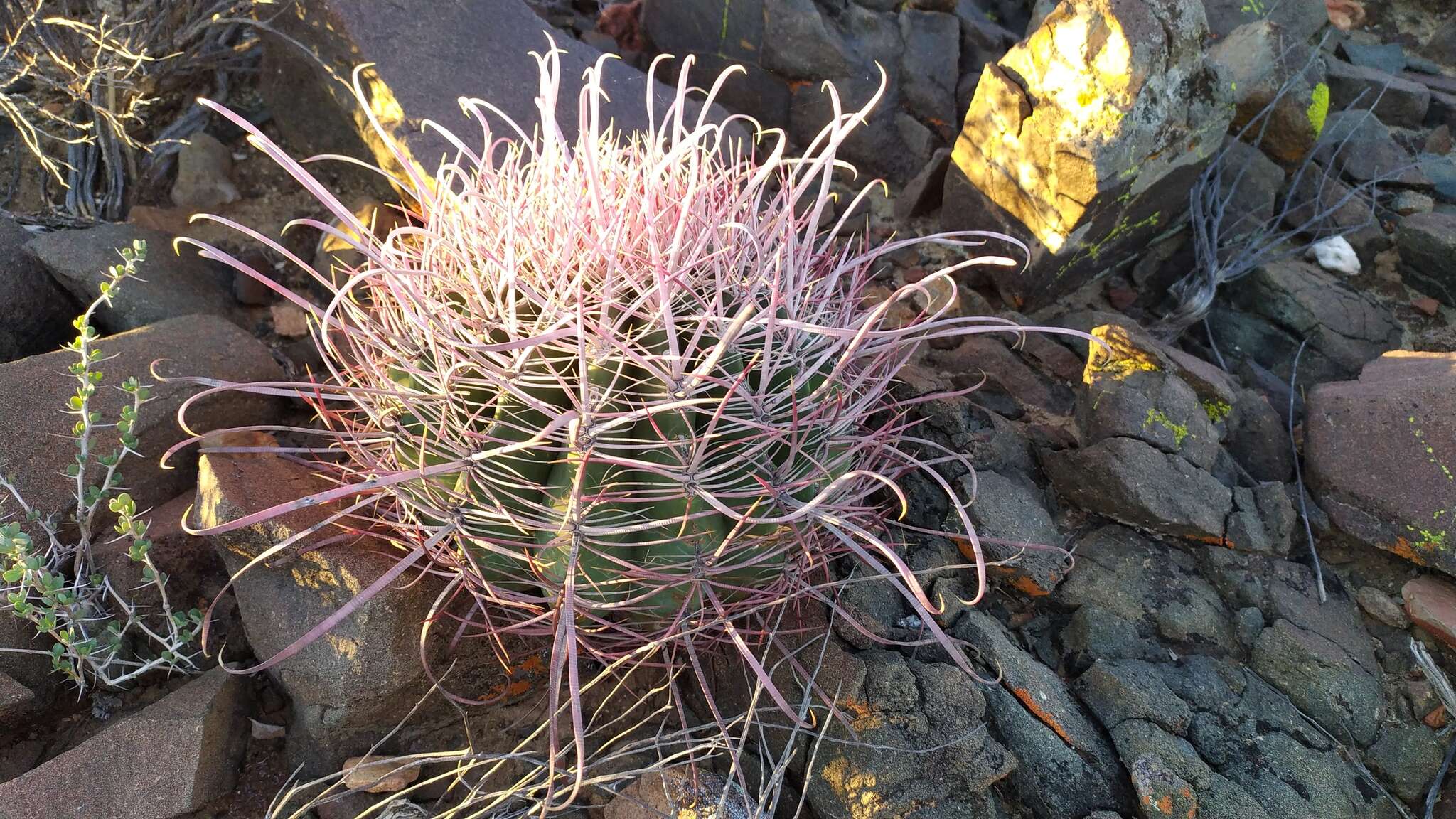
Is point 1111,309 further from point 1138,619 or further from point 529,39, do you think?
point 529,39

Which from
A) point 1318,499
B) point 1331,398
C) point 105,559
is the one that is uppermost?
point 1331,398

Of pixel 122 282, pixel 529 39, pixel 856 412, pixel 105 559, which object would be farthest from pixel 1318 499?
pixel 122 282

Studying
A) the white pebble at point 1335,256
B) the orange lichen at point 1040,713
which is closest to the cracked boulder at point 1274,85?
the white pebble at point 1335,256

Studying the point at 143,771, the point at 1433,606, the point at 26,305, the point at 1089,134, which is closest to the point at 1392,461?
the point at 1433,606

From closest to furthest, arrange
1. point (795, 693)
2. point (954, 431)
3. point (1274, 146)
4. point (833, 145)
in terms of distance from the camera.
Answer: point (833, 145)
point (795, 693)
point (954, 431)
point (1274, 146)

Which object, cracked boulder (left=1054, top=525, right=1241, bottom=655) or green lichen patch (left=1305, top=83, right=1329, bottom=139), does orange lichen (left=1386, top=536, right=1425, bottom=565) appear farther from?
green lichen patch (left=1305, top=83, right=1329, bottom=139)

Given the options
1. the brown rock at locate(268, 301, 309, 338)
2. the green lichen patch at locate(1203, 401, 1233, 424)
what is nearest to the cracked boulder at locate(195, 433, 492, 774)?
the brown rock at locate(268, 301, 309, 338)

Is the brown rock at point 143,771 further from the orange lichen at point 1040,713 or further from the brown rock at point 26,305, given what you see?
the orange lichen at point 1040,713
